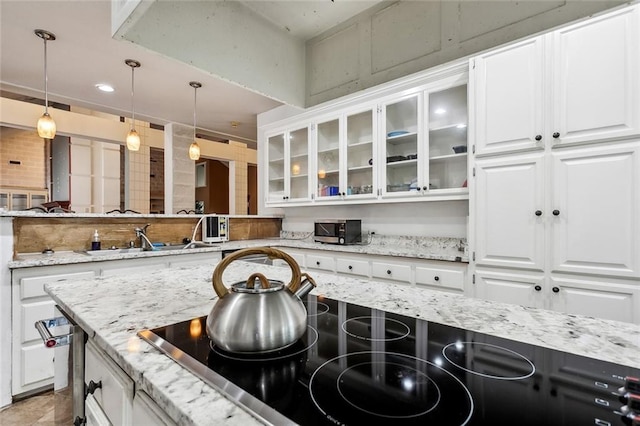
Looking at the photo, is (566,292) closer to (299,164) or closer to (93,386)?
(93,386)

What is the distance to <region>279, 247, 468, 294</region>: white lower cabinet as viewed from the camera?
86.0 inches

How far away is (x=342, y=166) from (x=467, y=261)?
153cm

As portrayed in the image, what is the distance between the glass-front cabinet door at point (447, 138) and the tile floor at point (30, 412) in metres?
3.02

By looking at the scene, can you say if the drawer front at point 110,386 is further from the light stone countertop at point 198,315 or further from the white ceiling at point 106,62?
the white ceiling at point 106,62

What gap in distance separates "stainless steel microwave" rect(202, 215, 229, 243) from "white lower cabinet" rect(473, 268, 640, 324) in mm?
2575

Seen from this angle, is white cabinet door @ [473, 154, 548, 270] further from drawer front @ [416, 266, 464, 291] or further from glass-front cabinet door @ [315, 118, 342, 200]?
glass-front cabinet door @ [315, 118, 342, 200]

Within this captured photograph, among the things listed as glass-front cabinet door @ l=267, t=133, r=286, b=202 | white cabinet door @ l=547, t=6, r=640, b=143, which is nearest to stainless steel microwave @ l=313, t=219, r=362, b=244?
glass-front cabinet door @ l=267, t=133, r=286, b=202

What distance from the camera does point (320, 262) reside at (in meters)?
2.93

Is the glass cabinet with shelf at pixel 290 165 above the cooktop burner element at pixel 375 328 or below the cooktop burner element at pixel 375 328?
above

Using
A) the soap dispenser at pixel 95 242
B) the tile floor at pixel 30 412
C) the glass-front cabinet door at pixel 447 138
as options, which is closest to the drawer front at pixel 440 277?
the glass-front cabinet door at pixel 447 138

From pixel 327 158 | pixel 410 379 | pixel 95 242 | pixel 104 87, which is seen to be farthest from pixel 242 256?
pixel 104 87

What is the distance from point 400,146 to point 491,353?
7.95 feet

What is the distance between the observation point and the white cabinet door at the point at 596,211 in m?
1.63

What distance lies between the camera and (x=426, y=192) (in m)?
2.55
